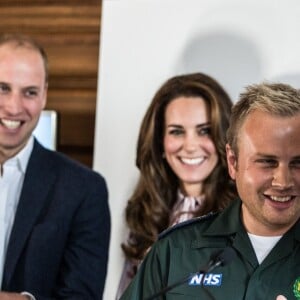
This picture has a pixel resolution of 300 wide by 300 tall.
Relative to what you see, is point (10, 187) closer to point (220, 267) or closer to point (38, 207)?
point (38, 207)

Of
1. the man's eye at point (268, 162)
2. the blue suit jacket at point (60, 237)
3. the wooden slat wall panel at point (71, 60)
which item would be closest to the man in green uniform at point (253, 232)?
the man's eye at point (268, 162)

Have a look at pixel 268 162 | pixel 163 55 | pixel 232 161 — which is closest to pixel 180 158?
pixel 163 55

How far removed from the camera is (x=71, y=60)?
2352 millimetres

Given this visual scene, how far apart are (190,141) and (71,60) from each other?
26.0 inches

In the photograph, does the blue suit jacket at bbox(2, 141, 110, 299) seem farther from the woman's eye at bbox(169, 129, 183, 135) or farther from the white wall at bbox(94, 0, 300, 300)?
the white wall at bbox(94, 0, 300, 300)

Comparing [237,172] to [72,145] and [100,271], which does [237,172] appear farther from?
[72,145]

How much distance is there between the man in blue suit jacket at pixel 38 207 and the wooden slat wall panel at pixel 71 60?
566mm

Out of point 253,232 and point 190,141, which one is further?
point 190,141

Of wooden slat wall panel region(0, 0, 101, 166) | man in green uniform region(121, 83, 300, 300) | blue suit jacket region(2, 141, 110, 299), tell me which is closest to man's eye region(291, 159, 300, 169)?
man in green uniform region(121, 83, 300, 300)

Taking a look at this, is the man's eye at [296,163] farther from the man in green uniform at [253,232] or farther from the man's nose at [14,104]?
the man's nose at [14,104]

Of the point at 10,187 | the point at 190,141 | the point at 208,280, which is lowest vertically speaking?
the point at 208,280

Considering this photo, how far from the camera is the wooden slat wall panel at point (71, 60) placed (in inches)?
91.9

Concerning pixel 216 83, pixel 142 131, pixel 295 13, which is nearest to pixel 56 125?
pixel 142 131

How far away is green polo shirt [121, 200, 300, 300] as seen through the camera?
1210 millimetres
